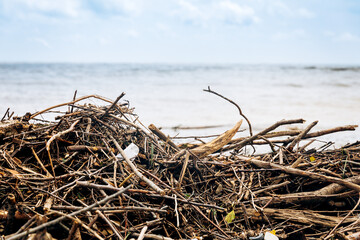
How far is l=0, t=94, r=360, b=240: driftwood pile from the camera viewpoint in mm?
1776

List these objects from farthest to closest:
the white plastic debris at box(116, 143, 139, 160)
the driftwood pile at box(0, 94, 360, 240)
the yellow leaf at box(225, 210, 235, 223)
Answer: the white plastic debris at box(116, 143, 139, 160) → the yellow leaf at box(225, 210, 235, 223) → the driftwood pile at box(0, 94, 360, 240)

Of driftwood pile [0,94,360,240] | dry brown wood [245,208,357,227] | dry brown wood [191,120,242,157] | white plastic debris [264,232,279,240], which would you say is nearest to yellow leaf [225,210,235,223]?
driftwood pile [0,94,360,240]

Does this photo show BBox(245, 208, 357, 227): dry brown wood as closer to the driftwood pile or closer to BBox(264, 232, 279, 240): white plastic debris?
the driftwood pile

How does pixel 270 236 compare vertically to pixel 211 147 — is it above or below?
below

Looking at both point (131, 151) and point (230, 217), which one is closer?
point (230, 217)

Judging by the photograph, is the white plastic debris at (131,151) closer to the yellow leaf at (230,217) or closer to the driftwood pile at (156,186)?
the driftwood pile at (156,186)

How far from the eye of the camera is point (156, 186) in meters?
1.81

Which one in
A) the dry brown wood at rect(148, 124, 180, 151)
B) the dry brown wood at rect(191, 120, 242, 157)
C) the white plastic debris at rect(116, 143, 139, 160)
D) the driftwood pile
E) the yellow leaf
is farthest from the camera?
the dry brown wood at rect(148, 124, 180, 151)

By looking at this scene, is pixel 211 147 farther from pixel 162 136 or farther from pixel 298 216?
pixel 298 216

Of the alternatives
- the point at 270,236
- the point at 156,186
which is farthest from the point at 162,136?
the point at 270,236

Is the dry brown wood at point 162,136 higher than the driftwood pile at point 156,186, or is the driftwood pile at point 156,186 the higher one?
the dry brown wood at point 162,136

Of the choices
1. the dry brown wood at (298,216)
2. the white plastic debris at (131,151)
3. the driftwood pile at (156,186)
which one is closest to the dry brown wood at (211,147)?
the driftwood pile at (156,186)

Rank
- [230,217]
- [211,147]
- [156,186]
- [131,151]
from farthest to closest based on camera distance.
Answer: [211,147] → [131,151] → [230,217] → [156,186]

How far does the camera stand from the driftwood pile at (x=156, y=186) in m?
1.78
